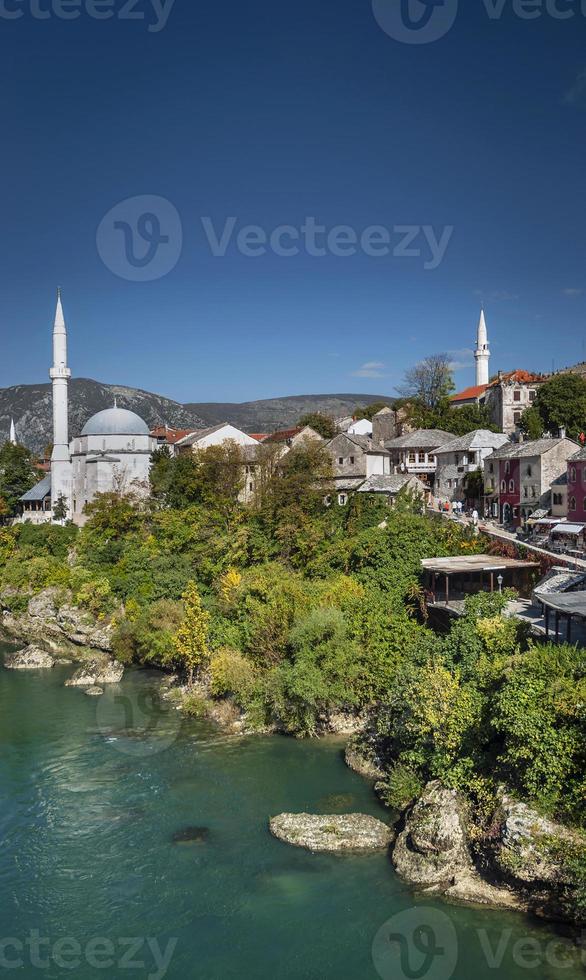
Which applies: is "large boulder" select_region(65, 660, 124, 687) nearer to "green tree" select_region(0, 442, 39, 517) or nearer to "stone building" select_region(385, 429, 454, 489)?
"stone building" select_region(385, 429, 454, 489)

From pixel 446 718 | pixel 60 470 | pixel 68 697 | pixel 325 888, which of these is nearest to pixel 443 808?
pixel 446 718

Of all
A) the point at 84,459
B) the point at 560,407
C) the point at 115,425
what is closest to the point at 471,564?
the point at 560,407

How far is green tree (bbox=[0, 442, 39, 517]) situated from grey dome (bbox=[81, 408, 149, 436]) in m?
8.97

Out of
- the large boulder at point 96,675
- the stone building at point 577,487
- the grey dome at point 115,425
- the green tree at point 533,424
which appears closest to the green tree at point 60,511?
the grey dome at point 115,425

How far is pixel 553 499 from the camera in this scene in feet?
123

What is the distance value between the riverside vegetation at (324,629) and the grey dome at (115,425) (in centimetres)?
360

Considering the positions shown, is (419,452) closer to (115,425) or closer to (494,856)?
(115,425)

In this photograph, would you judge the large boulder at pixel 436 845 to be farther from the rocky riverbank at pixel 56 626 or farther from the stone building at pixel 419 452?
the stone building at pixel 419 452

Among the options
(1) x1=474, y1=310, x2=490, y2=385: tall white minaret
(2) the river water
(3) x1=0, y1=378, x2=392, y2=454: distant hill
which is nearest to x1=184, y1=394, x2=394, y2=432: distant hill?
(3) x1=0, y1=378, x2=392, y2=454: distant hill

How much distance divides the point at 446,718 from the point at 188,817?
7.52 meters

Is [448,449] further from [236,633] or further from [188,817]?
[188,817]

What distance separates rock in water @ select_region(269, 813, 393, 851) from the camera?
1830 cm

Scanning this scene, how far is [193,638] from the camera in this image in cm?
2966

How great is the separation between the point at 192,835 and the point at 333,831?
3.69 m
